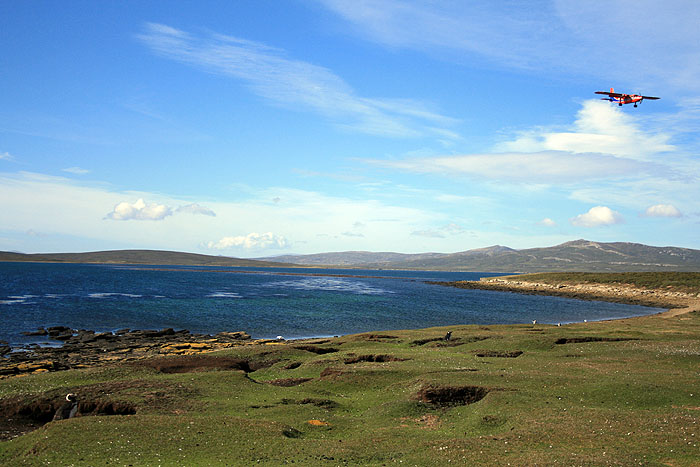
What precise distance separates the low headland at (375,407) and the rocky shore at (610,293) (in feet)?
333

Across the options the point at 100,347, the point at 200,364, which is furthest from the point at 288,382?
the point at 100,347

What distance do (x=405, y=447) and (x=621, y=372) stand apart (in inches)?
720

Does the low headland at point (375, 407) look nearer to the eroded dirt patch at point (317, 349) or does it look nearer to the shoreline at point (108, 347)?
the eroded dirt patch at point (317, 349)

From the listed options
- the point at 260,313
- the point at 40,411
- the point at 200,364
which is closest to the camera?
the point at 40,411

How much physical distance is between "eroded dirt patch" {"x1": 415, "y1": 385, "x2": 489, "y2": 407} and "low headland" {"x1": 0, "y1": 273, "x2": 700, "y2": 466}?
0.06 m

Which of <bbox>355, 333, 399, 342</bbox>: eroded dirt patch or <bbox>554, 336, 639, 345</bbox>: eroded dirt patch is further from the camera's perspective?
<bbox>355, 333, 399, 342</bbox>: eroded dirt patch

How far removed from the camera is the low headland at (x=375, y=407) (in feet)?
55.0

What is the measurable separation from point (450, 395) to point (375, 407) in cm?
400

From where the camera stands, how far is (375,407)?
24.1m

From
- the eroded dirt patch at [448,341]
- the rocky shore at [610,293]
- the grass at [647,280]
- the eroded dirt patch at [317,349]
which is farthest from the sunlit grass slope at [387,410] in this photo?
the grass at [647,280]

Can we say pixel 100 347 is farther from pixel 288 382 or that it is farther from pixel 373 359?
pixel 373 359

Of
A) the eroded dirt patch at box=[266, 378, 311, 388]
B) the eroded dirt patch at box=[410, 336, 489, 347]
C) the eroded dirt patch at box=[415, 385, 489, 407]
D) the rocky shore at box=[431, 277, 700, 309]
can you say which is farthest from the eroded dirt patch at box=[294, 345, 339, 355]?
the rocky shore at box=[431, 277, 700, 309]

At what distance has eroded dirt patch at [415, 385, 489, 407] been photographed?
78.3ft

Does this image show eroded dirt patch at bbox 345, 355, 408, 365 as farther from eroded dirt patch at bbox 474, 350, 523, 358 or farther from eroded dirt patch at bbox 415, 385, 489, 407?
eroded dirt patch at bbox 415, 385, 489, 407
